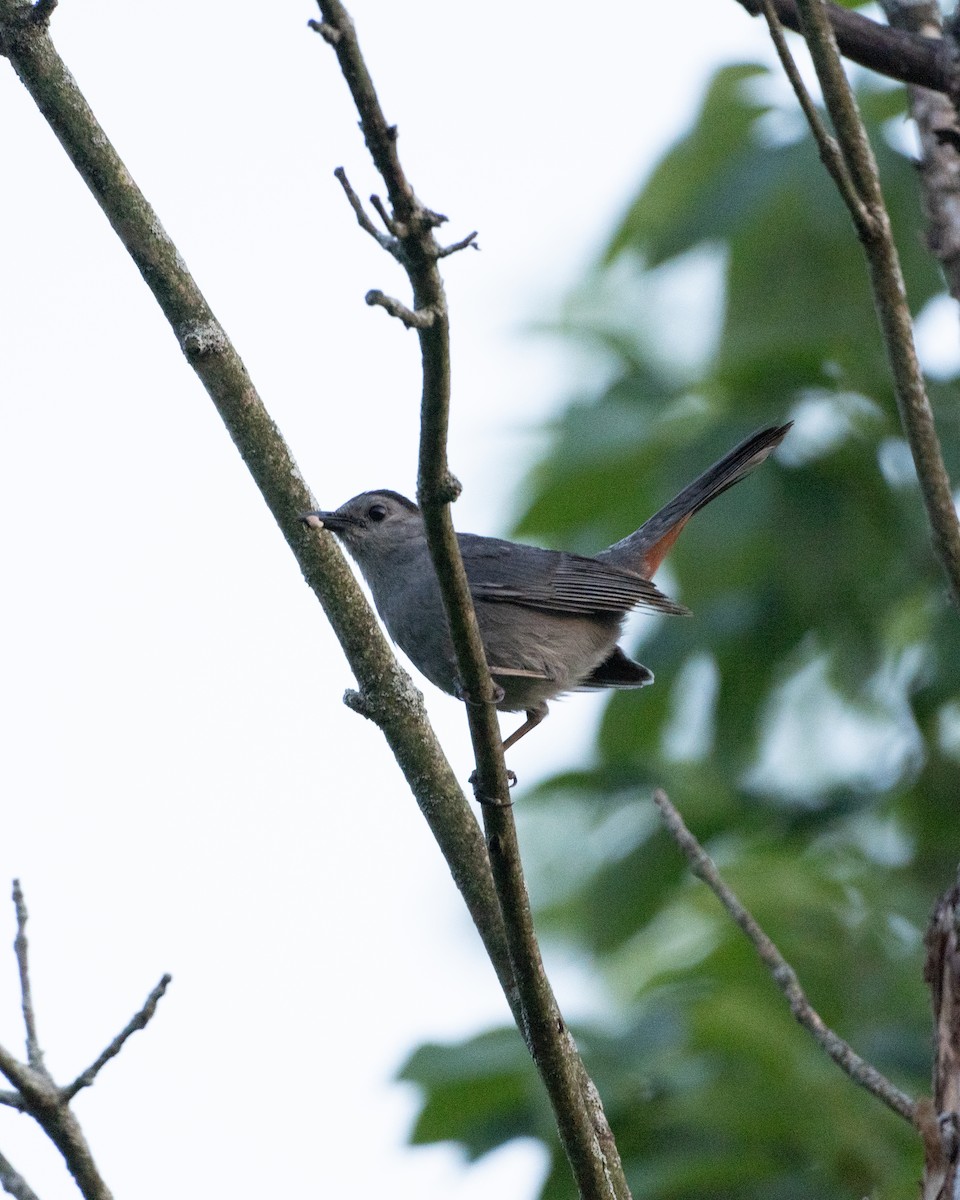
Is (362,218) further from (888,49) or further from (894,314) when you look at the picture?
(888,49)

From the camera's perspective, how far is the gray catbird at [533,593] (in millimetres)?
5434

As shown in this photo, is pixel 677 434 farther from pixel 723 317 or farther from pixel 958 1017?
pixel 958 1017

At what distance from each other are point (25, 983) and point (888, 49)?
10.0ft

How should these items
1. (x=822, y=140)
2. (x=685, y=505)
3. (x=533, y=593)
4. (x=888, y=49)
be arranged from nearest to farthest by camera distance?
(x=822, y=140), (x=888, y=49), (x=533, y=593), (x=685, y=505)

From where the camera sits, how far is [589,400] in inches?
257

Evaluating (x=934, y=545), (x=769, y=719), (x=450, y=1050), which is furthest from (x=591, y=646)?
(x=934, y=545)

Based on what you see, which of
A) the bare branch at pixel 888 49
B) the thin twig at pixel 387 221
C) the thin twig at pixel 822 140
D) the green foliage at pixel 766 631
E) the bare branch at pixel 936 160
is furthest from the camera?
the green foliage at pixel 766 631

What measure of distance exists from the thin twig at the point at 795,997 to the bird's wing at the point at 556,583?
1592mm

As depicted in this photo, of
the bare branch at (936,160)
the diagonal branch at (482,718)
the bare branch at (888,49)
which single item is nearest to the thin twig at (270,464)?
the diagonal branch at (482,718)

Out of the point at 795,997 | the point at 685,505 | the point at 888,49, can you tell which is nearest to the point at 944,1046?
the point at 795,997

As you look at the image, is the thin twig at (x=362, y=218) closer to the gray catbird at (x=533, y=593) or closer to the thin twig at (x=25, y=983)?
the thin twig at (x=25, y=983)

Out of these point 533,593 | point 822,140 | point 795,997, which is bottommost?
point 795,997

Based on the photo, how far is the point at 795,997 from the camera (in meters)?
3.60

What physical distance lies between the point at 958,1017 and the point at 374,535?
3401 mm
